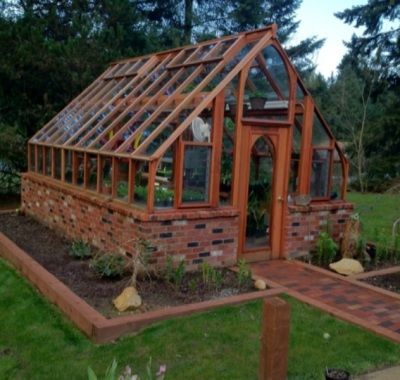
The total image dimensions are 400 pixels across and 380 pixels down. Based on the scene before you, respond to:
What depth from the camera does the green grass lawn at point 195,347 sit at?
3922 millimetres

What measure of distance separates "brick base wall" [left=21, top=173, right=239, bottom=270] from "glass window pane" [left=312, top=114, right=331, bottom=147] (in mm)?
1919

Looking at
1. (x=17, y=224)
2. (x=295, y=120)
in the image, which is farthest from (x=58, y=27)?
(x=295, y=120)

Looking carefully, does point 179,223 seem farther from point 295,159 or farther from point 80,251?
point 295,159

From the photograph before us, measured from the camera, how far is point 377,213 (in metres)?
12.5

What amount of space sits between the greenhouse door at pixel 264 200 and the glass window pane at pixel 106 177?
2005 millimetres

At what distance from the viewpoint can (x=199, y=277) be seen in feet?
20.0

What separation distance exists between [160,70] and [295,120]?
2353mm

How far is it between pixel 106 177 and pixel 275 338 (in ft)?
15.4

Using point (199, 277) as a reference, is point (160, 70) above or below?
above

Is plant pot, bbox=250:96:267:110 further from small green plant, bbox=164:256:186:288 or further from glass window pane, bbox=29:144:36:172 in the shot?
glass window pane, bbox=29:144:36:172

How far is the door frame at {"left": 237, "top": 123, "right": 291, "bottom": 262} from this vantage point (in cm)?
673

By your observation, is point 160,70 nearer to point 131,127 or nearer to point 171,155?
point 131,127

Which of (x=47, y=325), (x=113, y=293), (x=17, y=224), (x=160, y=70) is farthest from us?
(x=17, y=224)

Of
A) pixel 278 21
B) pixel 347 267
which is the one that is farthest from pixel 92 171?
pixel 278 21
